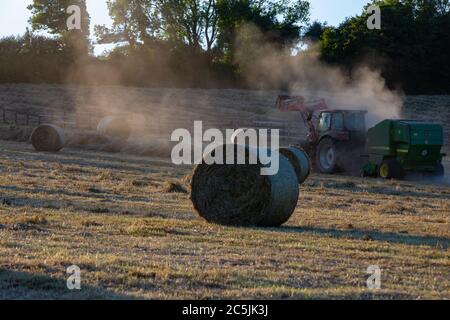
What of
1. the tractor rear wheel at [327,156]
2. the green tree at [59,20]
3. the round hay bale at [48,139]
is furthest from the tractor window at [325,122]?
the green tree at [59,20]

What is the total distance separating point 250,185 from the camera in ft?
47.0

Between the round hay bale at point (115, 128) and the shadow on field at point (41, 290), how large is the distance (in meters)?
28.9

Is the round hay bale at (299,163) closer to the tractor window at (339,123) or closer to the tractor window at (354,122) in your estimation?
the tractor window at (339,123)

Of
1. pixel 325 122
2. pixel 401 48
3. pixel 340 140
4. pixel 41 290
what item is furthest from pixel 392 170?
pixel 401 48

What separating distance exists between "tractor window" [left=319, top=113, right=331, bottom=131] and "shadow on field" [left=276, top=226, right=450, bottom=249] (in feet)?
46.4

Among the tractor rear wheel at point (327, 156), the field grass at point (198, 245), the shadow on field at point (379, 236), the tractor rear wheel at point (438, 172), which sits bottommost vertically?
the shadow on field at point (379, 236)

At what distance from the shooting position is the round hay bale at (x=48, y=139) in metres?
32.2

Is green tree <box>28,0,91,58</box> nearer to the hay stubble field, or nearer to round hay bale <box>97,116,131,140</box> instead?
round hay bale <box>97,116,131,140</box>

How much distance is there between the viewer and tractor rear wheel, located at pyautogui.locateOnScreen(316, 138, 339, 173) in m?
27.3

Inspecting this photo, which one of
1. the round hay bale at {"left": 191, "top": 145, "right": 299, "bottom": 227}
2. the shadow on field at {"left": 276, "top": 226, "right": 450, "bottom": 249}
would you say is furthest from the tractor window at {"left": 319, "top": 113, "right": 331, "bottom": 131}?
the shadow on field at {"left": 276, "top": 226, "right": 450, "bottom": 249}

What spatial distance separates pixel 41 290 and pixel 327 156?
20468mm

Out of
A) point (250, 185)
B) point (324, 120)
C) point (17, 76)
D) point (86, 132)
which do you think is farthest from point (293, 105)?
point (17, 76)
